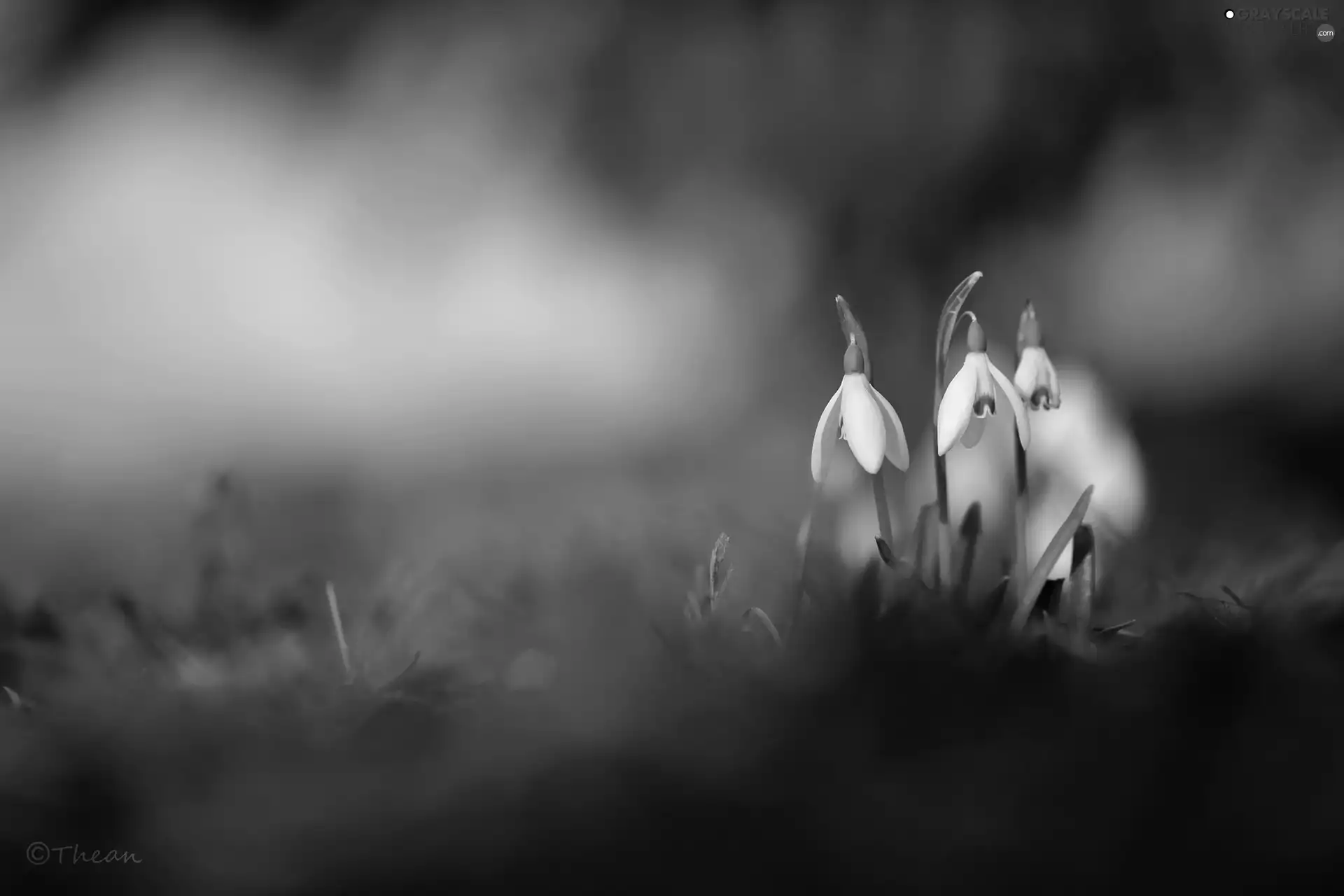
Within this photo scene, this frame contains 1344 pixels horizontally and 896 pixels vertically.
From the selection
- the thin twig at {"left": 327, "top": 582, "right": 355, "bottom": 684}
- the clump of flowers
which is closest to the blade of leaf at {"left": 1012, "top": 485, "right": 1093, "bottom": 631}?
the clump of flowers

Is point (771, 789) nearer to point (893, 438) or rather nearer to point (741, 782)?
point (741, 782)

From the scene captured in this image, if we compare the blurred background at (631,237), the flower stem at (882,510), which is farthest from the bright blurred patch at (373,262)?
the flower stem at (882,510)

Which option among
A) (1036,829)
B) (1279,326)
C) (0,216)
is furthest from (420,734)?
(1279,326)

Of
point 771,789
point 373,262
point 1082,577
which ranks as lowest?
point 771,789

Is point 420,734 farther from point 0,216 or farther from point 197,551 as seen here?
point 0,216

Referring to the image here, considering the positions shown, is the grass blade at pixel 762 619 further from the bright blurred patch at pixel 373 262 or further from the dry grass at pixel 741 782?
the bright blurred patch at pixel 373 262

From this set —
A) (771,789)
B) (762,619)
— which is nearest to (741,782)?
(771,789)
